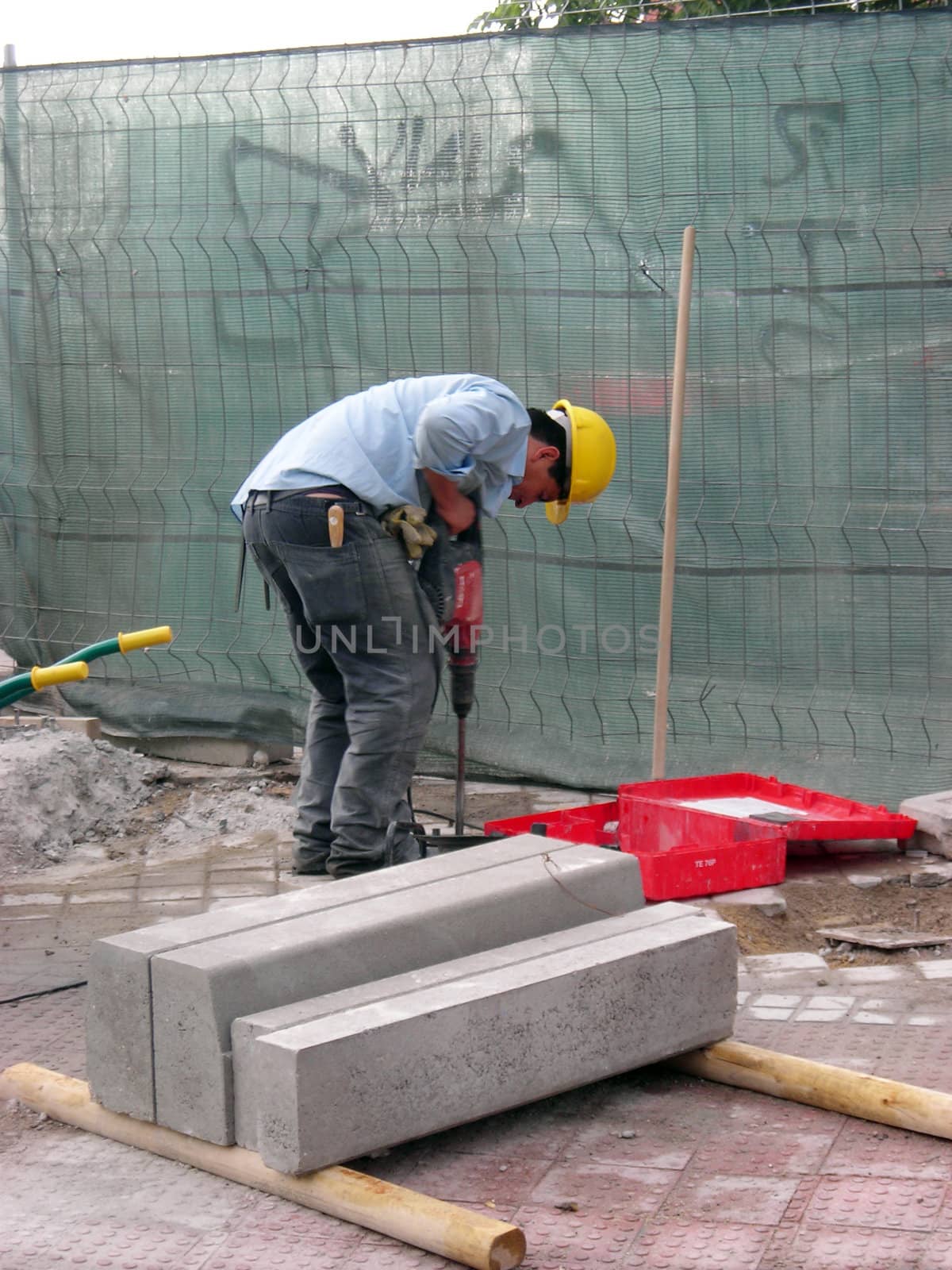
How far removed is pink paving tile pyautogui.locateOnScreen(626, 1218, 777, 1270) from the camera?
2.75m

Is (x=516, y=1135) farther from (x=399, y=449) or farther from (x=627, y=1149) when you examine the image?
(x=399, y=449)

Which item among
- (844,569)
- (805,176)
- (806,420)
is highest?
(805,176)

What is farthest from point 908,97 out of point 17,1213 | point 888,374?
point 17,1213

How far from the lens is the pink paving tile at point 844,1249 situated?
273cm

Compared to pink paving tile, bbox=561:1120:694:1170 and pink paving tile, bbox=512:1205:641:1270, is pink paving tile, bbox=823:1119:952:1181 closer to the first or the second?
pink paving tile, bbox=561:1120:694:1170

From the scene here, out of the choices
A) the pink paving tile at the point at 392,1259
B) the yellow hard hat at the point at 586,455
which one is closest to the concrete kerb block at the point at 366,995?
the pink paving tile at the point at 392,1259

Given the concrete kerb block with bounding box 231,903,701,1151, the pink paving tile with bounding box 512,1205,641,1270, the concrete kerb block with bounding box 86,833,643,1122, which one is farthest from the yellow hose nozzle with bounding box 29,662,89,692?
the pink paving tile with bounding box 512,1205,641,1270

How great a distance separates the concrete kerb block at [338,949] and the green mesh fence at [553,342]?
251 centimetres

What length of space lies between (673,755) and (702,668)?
0.37 meters

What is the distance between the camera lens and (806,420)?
19.6 feet

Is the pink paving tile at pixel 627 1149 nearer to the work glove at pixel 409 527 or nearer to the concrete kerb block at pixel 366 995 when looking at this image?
the concrete kerb block at pixel 366 995

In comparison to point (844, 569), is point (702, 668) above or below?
below

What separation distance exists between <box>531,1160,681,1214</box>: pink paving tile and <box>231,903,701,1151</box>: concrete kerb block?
1.08 ft

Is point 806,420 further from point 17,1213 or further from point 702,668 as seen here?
point 17,1213
